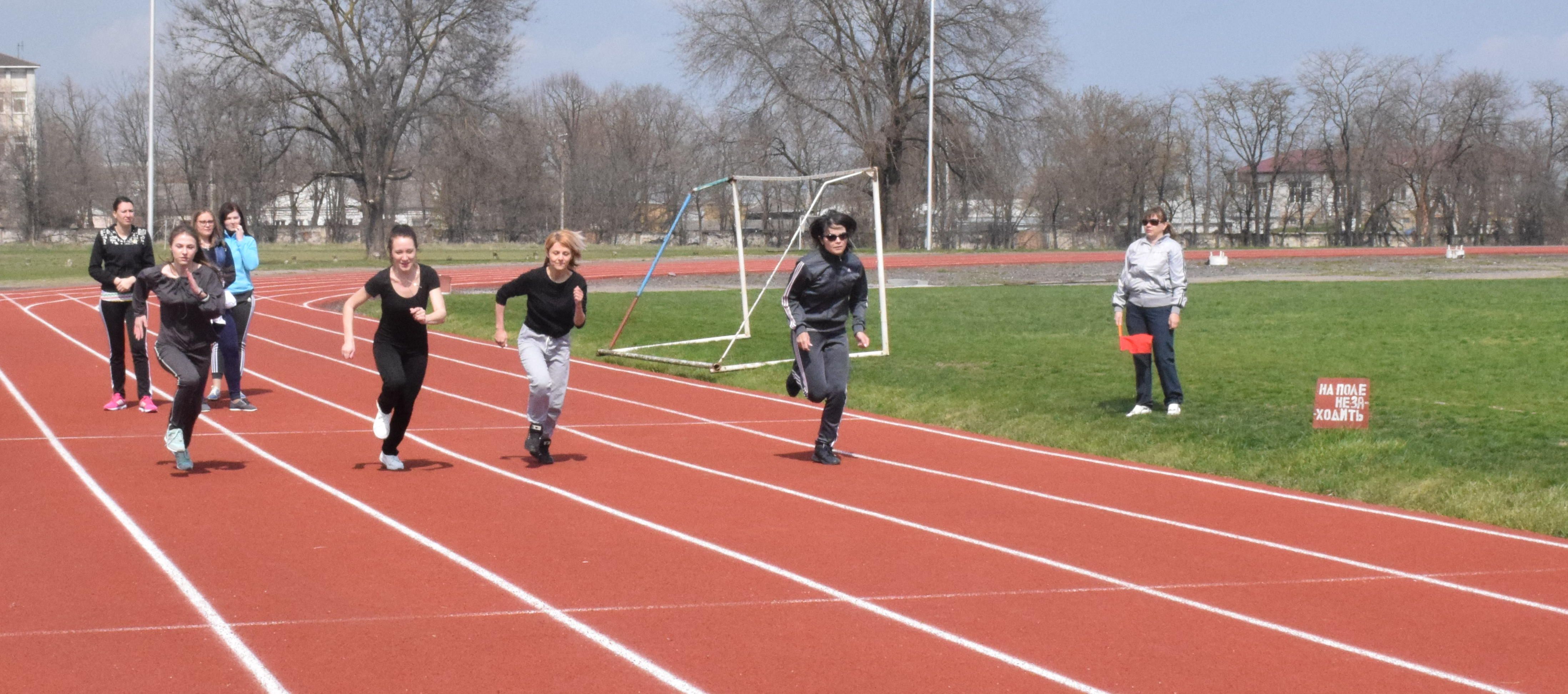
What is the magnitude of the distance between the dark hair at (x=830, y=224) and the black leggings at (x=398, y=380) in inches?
105

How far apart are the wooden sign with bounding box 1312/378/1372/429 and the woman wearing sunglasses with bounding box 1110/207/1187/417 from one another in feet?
4.92

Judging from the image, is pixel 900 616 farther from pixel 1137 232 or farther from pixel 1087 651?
pixel 1137 232

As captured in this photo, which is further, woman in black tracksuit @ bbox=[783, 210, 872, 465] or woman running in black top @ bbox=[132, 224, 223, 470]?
woman in black tracksuit @ bbox=[783, 210, 872, 465]

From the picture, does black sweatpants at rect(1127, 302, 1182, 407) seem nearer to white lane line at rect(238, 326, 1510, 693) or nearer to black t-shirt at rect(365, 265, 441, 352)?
white lane line at rect(238, 326, 1510, 693)

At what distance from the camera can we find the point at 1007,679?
15.5ft

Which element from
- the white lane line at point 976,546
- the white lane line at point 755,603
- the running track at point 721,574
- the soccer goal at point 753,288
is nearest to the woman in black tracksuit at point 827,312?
the running track at point 721,574

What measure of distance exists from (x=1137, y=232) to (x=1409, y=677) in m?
78.6

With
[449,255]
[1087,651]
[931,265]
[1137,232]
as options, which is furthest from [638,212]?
[1087,651]

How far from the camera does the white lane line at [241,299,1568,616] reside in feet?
19.6

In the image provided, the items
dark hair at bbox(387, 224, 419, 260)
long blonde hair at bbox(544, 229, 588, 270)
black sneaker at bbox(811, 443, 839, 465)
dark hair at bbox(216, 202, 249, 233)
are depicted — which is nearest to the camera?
dark hair at bbox(387, 224, 419, 260)

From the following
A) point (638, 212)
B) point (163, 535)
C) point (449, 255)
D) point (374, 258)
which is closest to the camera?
point (163, 535)

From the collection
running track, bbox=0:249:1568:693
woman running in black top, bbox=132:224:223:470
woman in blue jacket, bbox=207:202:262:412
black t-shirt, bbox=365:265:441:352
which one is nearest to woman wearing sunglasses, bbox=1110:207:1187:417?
running track, bbox=0:249:1568:693

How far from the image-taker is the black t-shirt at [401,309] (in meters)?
8.52

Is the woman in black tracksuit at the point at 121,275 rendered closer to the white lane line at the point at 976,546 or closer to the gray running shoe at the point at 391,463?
the white lane line at the point at 976,546
